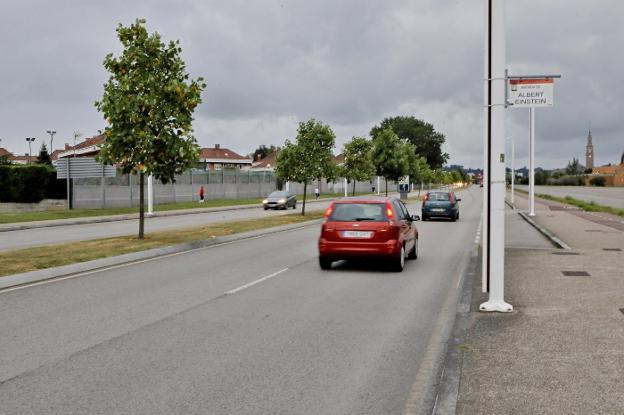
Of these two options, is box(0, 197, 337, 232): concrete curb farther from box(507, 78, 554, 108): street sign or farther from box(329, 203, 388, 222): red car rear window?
box(507, 78, 554, 108): street sign

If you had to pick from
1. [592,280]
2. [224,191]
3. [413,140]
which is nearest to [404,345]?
[592,280]

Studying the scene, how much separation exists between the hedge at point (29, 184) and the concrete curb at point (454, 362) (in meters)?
33.2

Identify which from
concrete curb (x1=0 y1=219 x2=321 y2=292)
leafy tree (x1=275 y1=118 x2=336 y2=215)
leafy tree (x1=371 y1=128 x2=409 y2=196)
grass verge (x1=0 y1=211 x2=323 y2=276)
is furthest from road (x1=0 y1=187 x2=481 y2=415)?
leafy tree (x1=371 y1=128 x2=409 y2=196)

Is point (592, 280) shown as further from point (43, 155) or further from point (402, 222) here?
point (43, 155)

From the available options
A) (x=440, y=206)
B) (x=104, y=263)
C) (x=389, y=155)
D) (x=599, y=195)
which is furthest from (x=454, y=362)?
(x=599, y=195)

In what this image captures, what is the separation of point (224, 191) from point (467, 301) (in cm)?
4950

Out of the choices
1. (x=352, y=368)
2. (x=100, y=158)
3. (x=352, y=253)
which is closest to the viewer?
(x=352, y=368)

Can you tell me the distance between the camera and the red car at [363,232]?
12336 millimetres

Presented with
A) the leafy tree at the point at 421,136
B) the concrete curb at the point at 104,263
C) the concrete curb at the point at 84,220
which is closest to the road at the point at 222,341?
the concrete curb at the point at 104,263

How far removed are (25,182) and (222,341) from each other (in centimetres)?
3452

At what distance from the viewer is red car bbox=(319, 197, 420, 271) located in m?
12.3

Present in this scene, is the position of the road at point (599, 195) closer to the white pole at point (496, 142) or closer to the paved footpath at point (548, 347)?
the paved footpath at point (548, 347)

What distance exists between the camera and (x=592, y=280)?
10398 millimetres

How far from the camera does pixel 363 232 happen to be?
40.9 ft
